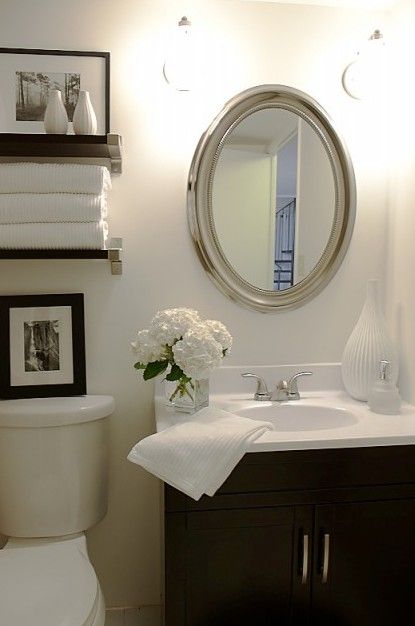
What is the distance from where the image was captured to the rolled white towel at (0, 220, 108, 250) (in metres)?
1.65

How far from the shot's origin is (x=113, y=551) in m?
1.96

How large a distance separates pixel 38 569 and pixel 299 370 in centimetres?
102

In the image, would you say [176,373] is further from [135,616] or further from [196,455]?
[135,616]

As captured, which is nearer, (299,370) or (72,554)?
(72,554)

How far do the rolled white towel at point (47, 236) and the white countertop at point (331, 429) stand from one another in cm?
56

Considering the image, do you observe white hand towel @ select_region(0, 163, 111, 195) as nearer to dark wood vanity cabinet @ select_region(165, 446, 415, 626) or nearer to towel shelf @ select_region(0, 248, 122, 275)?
towel shelf @ select_region(0, 248, 122, 275)

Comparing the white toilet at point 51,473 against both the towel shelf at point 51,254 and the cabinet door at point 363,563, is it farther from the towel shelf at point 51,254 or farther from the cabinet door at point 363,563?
the cabinet door at point 363,563

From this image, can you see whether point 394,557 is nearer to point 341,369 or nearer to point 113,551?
point 341,369

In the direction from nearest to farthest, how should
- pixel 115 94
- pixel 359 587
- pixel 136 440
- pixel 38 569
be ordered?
pixel 38 569
pixel 359 587
pixel 115 94
pixel 136 440

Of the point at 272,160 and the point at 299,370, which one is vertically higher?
the point at 272,160

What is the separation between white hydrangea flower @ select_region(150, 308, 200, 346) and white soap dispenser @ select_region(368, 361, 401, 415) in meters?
0.61

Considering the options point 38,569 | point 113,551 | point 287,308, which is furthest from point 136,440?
point 287,308

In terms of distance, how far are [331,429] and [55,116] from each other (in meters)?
1.20

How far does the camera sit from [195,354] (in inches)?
60.2
